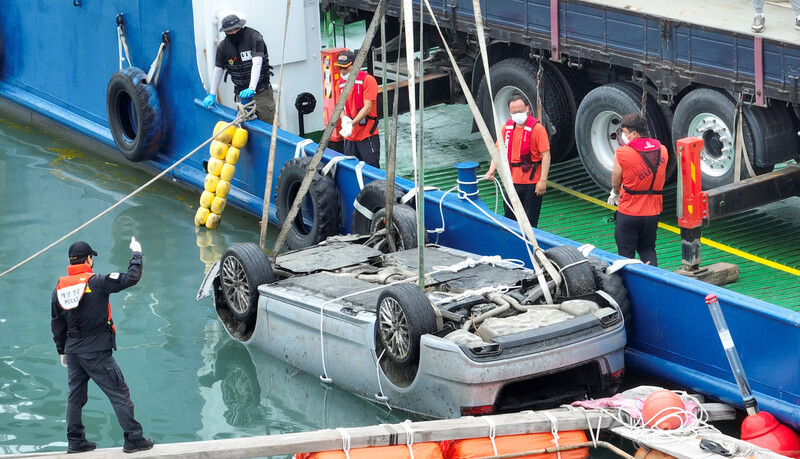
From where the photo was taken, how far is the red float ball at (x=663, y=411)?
301 inches

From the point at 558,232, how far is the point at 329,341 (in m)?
2.92

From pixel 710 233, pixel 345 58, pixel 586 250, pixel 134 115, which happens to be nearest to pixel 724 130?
pixel 710 233

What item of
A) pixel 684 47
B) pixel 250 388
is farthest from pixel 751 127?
pixel 250 388

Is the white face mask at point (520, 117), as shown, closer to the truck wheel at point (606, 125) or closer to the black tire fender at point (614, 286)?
the truck wheel at point (606, 125)

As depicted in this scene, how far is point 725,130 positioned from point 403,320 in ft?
12.8

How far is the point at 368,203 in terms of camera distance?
1065 cm

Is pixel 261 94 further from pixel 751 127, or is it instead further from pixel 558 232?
pixel 751 127

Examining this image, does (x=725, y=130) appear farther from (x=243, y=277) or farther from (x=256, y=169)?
(x=256, y=169)

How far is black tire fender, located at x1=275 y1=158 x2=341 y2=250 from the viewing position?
11.3m

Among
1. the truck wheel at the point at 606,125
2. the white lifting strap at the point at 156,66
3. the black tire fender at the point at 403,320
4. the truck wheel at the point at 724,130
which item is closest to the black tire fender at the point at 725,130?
the truck wheel at the point at 724,130

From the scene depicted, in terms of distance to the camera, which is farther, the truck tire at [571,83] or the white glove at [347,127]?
the truck tire at [571,83]

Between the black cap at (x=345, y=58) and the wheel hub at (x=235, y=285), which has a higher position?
the black cap at (x=345, y=58)

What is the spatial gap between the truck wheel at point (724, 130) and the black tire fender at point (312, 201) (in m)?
3.07

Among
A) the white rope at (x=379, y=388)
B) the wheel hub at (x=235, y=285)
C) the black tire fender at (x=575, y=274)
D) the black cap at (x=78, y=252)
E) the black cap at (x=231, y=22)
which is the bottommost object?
the white rope at (x=379, y=388)
